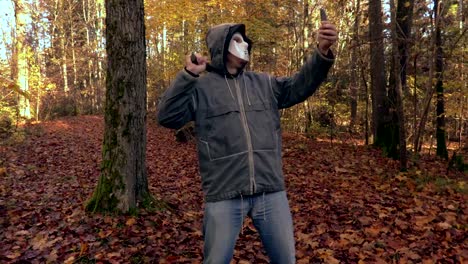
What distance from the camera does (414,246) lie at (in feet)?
15.9

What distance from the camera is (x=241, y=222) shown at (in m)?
2.73

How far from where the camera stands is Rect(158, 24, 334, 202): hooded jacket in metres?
2.62

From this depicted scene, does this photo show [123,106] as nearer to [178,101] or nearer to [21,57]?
[178,101]

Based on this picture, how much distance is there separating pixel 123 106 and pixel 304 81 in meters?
3.65

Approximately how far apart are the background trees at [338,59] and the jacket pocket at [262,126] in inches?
114

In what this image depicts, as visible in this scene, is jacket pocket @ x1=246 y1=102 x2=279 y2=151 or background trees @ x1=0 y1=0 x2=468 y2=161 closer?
jacket pocket @ x1=246 y1=102 x2=279 y2=151

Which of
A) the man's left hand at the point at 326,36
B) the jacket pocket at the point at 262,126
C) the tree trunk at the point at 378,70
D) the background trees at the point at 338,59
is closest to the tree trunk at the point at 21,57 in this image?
the background trees at the point at 338,59

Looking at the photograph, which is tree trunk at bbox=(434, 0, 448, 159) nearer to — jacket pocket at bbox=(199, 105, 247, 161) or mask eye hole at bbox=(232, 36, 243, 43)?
mask eye hole at bbox=(232, 36, 243, 43)

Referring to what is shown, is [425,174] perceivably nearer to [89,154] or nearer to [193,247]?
[193,247]

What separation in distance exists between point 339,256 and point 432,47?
21.9 feet

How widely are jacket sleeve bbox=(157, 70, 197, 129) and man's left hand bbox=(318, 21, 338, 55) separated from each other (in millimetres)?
907

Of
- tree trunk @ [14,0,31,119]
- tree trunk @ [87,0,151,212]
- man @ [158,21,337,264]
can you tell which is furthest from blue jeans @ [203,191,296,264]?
tree trunk @ [14,0,31,119]

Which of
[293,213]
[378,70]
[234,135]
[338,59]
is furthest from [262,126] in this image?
[338,59]

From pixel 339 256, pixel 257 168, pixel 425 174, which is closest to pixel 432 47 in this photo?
pixel 425 174
